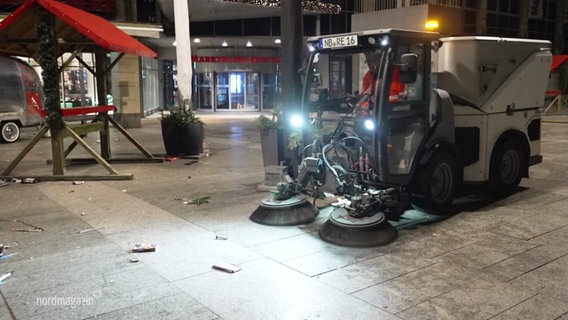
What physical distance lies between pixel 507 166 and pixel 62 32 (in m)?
8.85

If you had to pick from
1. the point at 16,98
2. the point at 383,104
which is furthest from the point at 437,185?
the point at 16,98

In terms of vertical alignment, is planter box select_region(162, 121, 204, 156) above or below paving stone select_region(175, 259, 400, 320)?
above

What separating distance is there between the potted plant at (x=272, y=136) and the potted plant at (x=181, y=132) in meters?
3.71

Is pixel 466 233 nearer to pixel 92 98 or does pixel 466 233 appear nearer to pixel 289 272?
pixel 289 272

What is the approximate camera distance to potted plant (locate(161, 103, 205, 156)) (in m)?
11.9

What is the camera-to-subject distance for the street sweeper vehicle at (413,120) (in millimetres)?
5930

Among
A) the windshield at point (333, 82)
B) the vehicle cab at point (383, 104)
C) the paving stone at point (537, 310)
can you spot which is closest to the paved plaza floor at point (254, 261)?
the paving stone at point (537, 310)

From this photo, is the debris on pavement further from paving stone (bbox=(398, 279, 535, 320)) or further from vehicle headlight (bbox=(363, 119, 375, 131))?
paving stone (bbox=(398, 279, 535, 320))

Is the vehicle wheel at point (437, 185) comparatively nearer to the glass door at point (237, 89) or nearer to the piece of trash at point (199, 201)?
the piece of trash at point (199, 201)

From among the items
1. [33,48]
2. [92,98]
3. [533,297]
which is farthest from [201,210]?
[92,98]

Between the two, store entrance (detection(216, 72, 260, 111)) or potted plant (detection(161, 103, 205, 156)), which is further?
store entrance (detection(216, 72, 260, 111))

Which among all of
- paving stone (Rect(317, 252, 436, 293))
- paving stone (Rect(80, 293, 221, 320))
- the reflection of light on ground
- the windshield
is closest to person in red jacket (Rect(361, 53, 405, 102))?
the windshield

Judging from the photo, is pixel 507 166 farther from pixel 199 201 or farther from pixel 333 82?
pixel 199 201

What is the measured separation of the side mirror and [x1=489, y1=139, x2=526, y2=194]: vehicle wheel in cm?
264
